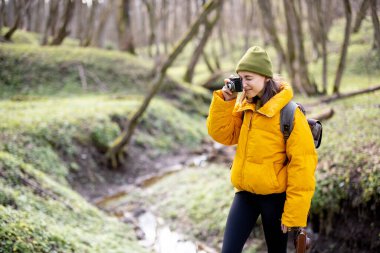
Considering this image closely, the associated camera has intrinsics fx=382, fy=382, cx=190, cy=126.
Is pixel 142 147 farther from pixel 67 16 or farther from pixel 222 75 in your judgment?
pixel 222 75

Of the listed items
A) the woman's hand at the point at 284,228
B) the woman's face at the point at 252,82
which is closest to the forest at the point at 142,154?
the woman's hand at the point at 284,228

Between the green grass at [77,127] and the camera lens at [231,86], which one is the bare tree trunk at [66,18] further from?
the camera lens at [231,86]

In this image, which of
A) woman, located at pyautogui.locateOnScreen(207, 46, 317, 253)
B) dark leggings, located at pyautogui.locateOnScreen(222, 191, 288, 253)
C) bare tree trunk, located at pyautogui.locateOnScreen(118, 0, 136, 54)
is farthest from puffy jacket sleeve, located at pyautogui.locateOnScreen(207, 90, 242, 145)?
bare tree trunk, located at pyautogui.locateOnScreen(118, 0, 136, 54)

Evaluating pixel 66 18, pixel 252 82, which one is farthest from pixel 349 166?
pixel 66 18

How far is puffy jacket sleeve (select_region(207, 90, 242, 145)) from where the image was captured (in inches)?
139

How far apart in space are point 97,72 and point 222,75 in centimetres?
818

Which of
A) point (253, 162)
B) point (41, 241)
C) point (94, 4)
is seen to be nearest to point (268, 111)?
point (253, 162)

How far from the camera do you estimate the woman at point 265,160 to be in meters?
3.12

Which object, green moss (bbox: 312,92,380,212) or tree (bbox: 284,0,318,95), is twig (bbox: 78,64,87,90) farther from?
green moss (bbox: 312,92,380,212)

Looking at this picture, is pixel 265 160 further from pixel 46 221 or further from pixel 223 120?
pixel 46 221

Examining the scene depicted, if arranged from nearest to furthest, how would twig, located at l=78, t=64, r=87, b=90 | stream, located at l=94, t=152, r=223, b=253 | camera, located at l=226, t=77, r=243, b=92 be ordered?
camera, located at l=226, t=77, r=243, b=92 < stream, located at l=94, t=152, r=223, b=253 < twig, located at l=78, t=64, r=87, b=90

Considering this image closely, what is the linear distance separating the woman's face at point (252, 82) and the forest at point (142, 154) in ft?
8.80

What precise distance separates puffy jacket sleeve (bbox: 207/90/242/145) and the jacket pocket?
46cm

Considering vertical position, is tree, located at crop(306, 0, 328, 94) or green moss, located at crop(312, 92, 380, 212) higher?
tree, located at crop(306, 0, 328, 94)
